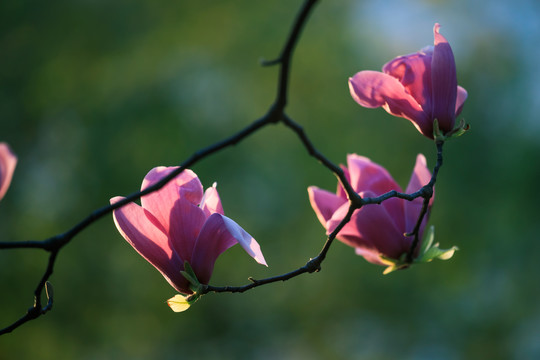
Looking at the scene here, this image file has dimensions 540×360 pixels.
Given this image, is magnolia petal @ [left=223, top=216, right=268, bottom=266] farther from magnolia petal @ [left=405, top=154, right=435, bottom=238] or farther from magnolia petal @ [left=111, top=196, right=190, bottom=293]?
magnolia petal @ [left=405, top=154, right=435, bottom=238]

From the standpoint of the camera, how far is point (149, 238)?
57 centimetres

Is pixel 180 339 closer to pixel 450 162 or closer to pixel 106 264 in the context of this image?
pixel 106 264

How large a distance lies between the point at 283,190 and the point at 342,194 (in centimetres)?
411

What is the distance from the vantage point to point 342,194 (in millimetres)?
676

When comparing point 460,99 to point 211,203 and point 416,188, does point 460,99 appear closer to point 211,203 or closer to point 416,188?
point 416,188

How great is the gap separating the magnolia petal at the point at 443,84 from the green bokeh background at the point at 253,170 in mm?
3797

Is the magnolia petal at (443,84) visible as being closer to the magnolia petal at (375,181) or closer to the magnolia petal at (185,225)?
the magnolia petal at (375,181)

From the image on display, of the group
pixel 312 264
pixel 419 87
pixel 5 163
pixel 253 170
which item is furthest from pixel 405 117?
pixel 253 170

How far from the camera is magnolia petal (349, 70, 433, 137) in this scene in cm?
60

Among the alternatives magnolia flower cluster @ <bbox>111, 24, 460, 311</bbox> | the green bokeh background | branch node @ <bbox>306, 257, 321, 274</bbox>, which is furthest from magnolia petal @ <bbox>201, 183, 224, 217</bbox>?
the green bokeh background

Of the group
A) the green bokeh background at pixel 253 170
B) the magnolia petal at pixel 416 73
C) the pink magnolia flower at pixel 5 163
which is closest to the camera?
the pink magnolia flower at pixel 5 163

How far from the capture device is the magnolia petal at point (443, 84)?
0.59 metres

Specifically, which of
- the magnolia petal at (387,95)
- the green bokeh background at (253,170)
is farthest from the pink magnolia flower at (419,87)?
the green bokeh background at (253,170)

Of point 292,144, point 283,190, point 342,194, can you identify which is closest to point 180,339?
point 283,190
